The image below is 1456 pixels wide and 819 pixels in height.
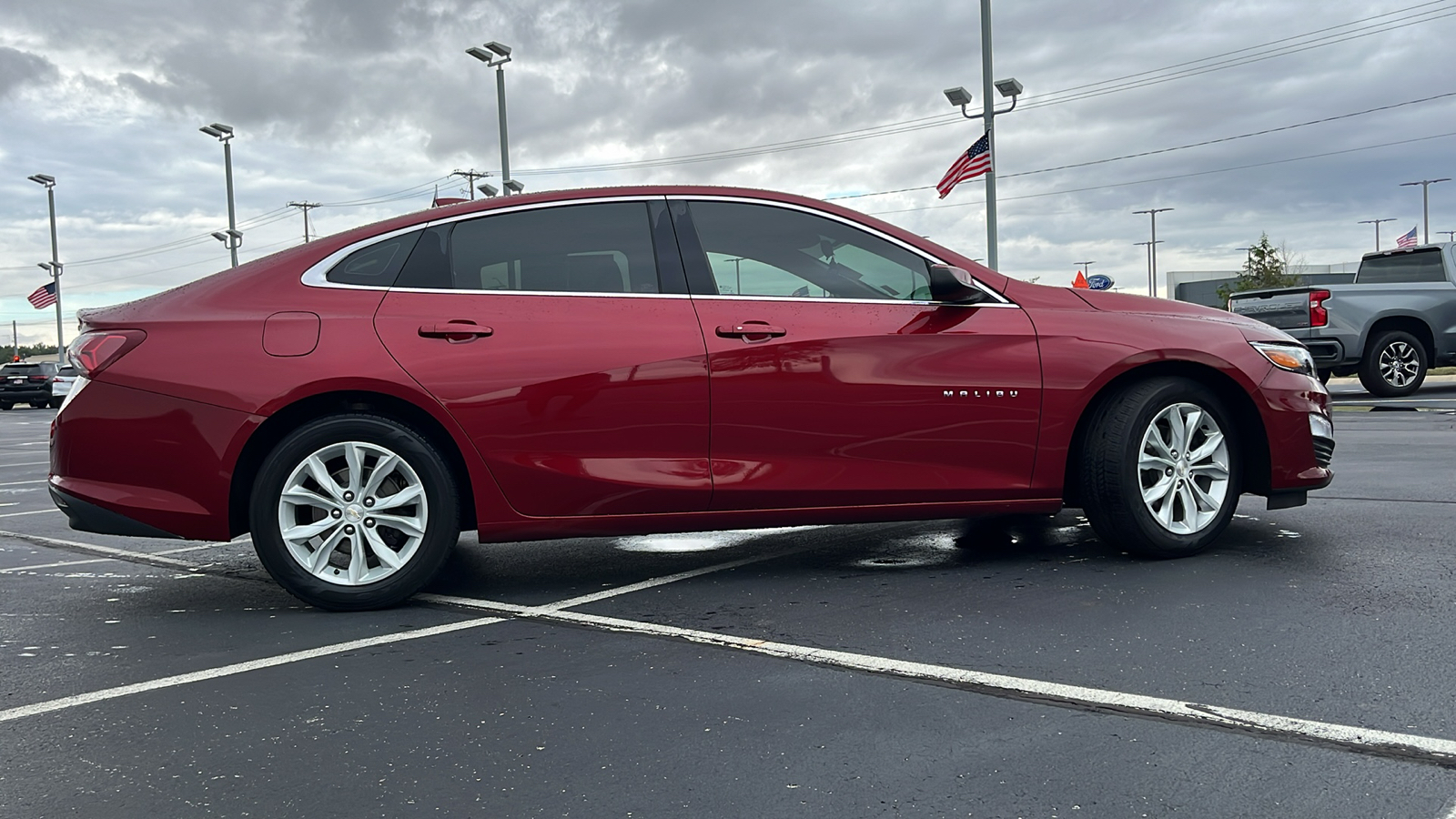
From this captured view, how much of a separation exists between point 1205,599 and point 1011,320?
4.41 ft

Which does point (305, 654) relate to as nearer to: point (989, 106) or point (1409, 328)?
point (1409, 328)

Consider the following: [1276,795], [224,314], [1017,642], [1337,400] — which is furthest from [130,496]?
[1337,400]

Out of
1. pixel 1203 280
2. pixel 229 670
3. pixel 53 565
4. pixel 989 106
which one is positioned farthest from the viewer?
pixel 1203 280

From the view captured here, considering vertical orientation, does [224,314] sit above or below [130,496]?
above

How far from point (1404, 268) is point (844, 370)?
46.0 feet

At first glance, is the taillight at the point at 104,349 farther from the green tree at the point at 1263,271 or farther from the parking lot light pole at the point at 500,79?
the green tree at the point at 1263,271

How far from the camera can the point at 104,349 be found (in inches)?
172

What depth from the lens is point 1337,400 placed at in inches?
606

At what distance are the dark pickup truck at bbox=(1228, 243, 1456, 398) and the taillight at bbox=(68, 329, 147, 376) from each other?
13.0m

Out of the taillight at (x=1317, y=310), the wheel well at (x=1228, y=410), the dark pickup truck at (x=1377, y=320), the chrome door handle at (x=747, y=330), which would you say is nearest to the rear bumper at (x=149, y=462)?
the chrome door handle at (x=747, y=330)

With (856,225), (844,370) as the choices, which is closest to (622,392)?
(844,370)

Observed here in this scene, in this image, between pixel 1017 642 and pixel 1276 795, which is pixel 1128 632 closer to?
pixel 1017 642

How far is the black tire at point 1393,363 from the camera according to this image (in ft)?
48.3

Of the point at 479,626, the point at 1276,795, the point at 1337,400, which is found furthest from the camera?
the point at 1337,400
